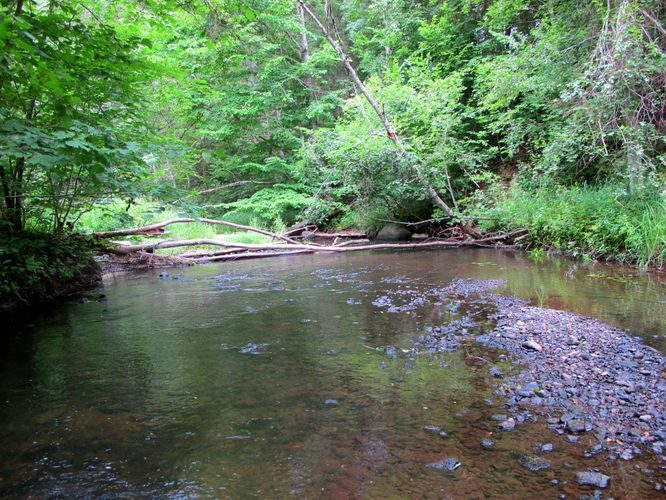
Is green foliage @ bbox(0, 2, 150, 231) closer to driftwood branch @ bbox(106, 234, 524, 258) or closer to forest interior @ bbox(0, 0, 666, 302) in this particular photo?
forest interior @ bbox(0, 0, 666, 302)

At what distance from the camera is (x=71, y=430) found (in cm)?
254

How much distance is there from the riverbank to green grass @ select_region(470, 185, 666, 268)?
372cm

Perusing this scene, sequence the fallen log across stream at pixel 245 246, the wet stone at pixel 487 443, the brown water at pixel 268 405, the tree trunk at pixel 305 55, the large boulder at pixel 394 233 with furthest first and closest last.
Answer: the tree trunk at pixel 305 55 < the large boulder at pixel 394 233 < the fallen log across stream at pixel 245 246 < the wet stone at pixel 487 443 < the brown water at pixel 268 405

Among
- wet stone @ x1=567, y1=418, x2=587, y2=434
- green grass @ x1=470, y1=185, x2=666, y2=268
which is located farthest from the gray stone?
green grass @ x1=470, y1=185, x2=666, y2=268

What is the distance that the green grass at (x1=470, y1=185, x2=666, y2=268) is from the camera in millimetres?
6926

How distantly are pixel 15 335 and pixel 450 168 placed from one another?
40.9ft

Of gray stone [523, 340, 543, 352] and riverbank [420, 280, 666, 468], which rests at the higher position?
gray stone [523, 340, 543, 352]

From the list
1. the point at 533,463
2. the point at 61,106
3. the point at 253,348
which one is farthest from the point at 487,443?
the point at 61,106

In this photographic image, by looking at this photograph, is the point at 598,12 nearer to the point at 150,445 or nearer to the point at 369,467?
the point at 369,467

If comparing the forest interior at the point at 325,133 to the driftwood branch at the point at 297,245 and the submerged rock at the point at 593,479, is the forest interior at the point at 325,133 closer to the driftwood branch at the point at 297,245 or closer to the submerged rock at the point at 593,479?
the driftwood branch at the point at 297,245

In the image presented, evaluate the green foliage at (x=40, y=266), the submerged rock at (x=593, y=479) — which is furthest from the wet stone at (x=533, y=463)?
the green foliage at (x=40, y=266)

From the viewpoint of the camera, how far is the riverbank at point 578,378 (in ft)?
7.68

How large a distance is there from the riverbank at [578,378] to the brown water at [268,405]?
16 centimetres

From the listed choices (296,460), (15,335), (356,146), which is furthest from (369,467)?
(356,146)
